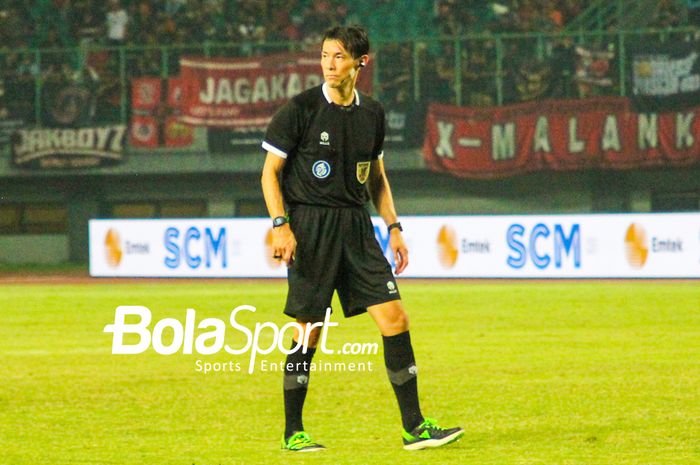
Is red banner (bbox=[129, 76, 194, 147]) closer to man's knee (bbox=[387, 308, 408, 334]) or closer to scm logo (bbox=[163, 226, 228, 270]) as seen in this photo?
scm logo (bbox=[163, 226, 228, 270])

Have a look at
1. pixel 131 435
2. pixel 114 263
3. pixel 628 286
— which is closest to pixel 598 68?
pixel 628 286

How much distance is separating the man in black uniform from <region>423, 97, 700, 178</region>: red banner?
84.2 feet

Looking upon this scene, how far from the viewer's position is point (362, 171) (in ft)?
24.4

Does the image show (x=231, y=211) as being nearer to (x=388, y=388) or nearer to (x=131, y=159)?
(x=131, y=159)

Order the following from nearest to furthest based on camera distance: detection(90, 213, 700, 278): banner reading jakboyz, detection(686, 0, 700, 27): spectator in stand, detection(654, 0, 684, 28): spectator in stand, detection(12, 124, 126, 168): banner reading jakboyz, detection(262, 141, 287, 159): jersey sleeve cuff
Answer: detection(262, 141, 287, 159): jersey sleeve cuff → detection(90, 213, 700, 278): banner reading jakboyz → detection(654, 0, 684, 28): spectator in stand → detection(686, 0, 700, 27): spectator in stand → detection(12, 124, 126, 168): banner reading jakboyz

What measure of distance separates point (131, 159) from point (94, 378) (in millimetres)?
25505

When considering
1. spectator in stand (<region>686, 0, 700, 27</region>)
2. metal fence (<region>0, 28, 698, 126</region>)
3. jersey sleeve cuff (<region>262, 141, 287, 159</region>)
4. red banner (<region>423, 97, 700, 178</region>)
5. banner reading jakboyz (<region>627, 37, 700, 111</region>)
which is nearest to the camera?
jersey sleeve cuff (<region>262, 141, 287, 159</region>)

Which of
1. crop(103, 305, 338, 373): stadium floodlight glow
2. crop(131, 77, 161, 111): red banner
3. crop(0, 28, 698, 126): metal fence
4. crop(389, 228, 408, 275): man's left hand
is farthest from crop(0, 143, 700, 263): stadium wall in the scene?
crop(389, 228, 408, 275): man's left hand

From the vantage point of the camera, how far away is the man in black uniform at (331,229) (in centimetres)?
725

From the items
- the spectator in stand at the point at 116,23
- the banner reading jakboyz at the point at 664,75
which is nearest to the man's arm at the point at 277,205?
the banner reading jakboyz at the point at 664,75

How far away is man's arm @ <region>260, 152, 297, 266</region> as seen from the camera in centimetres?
710

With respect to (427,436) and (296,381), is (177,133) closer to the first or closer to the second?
(296,381)

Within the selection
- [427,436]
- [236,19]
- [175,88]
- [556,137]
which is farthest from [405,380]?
[236,19]

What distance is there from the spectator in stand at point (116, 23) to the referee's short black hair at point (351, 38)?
30425mm
